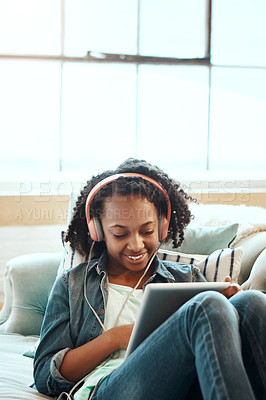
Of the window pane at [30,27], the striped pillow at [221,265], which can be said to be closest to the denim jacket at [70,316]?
the striped pillow at [221,265]

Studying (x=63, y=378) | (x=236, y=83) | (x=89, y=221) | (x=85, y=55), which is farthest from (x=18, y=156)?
(x=63, y=378)

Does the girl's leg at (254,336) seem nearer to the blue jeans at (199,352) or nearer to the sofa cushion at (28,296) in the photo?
the blue jeans at (199,352)

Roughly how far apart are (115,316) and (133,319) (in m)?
0.05

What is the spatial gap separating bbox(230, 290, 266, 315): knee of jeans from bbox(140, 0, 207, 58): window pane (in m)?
2.24

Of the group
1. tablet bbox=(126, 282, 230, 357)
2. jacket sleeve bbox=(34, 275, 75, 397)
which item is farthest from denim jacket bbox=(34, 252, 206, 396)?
tablet bbox=(126, 282, 230, 357)

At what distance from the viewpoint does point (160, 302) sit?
1255 millimetres

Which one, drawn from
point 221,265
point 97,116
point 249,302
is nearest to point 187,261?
point 221,265

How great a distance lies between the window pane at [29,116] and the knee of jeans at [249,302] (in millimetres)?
2126

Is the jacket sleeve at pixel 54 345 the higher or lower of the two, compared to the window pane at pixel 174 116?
lower

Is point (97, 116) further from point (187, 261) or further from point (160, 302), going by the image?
point (160, 302)

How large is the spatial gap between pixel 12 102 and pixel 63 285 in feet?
6.10

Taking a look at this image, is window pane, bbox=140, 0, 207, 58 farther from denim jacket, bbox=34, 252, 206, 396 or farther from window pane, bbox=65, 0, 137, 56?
denim jacket, bbox=34, 252, 206, 396

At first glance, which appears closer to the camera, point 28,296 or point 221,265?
point 221,265

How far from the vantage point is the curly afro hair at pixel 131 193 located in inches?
65.4
